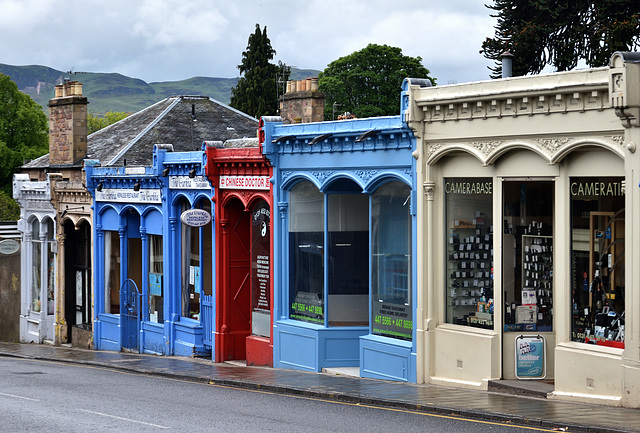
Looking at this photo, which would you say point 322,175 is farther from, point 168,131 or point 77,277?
point 77,277

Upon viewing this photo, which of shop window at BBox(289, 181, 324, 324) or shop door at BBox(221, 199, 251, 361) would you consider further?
shop door at BBox(221, 199, 251, 361)

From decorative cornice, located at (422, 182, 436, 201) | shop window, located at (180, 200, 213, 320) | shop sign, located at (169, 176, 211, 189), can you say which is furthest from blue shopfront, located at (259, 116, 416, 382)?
shop window, located at (180, 200, 213, 320)

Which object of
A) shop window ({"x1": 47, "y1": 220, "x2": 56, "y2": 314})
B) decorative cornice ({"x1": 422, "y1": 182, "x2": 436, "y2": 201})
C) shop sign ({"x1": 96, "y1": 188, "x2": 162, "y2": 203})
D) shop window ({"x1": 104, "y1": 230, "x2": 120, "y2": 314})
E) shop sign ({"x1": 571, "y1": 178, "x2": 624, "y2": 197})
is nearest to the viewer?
shop sign ({"x1": 571, "y1": 178, "x2": 624, "y2": 197})

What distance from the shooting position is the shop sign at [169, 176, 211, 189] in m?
24.4

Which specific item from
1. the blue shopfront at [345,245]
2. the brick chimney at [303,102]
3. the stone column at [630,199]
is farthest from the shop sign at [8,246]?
the stone column at [630,199]

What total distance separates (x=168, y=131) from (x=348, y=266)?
44.2 feet

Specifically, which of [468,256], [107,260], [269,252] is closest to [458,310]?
[468,256]

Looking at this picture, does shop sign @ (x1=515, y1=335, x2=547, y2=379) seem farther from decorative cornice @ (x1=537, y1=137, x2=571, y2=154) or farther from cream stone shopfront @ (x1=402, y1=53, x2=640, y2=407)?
decorative cornice @ (x1=537, y1=137, x2=571, y2=154)

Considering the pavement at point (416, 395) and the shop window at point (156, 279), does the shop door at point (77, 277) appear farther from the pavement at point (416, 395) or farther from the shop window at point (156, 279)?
the pavement at point (416, 395)

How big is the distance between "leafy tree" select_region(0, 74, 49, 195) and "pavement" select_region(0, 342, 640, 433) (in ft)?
158

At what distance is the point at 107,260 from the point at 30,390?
11.4 m

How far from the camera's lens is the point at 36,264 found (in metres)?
33.2

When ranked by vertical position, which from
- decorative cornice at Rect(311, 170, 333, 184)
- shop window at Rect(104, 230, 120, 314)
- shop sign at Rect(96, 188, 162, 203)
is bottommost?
shop window at Rect(104, 230, 120, 314)

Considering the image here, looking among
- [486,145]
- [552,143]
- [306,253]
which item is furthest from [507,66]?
[306,253]
